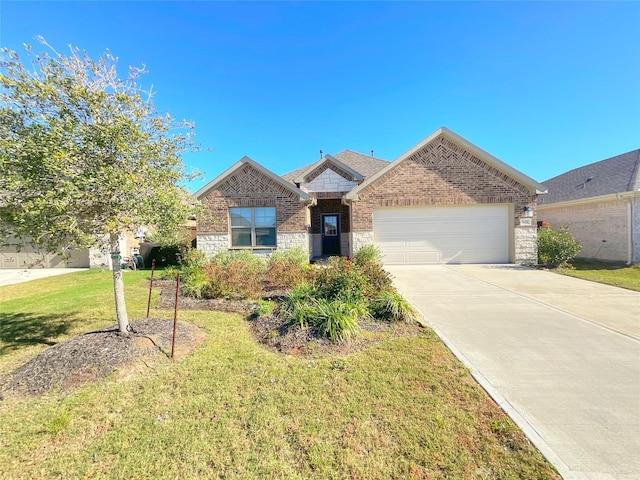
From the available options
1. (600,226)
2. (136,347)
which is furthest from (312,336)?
(600,226)

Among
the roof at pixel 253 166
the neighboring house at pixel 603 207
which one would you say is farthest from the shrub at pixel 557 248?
the roof at pixel 253 166

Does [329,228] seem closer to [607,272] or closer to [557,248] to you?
[557,248]

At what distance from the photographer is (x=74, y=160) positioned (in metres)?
3.31

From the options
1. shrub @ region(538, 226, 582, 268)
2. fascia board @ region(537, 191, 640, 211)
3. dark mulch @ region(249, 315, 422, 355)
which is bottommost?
dark mulch @ region(249, 315, 422, 355)

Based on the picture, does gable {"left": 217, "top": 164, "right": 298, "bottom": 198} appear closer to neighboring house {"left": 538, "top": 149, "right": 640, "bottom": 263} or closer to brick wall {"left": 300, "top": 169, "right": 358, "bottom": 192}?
brick wall {"left": 300, "top": 169, "right": 358, "bottom": 192}

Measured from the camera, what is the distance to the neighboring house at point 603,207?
39.9ft

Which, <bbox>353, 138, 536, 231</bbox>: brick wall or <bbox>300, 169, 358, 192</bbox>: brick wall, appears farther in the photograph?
<bbox>300, 169, 358, 192</bbox>: brick wall

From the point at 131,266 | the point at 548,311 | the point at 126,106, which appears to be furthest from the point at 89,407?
the point at 131,266

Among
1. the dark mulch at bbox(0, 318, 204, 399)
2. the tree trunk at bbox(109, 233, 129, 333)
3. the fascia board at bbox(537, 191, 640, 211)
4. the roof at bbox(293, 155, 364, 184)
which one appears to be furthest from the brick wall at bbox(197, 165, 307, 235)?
the fascia board at bbox(537, 191, 640, 211)

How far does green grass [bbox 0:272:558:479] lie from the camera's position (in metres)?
2.27

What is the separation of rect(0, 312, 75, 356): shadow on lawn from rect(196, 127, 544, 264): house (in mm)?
6493

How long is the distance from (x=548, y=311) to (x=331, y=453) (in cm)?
586

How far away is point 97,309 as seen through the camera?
652cm

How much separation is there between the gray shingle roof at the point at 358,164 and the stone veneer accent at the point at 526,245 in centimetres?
818
